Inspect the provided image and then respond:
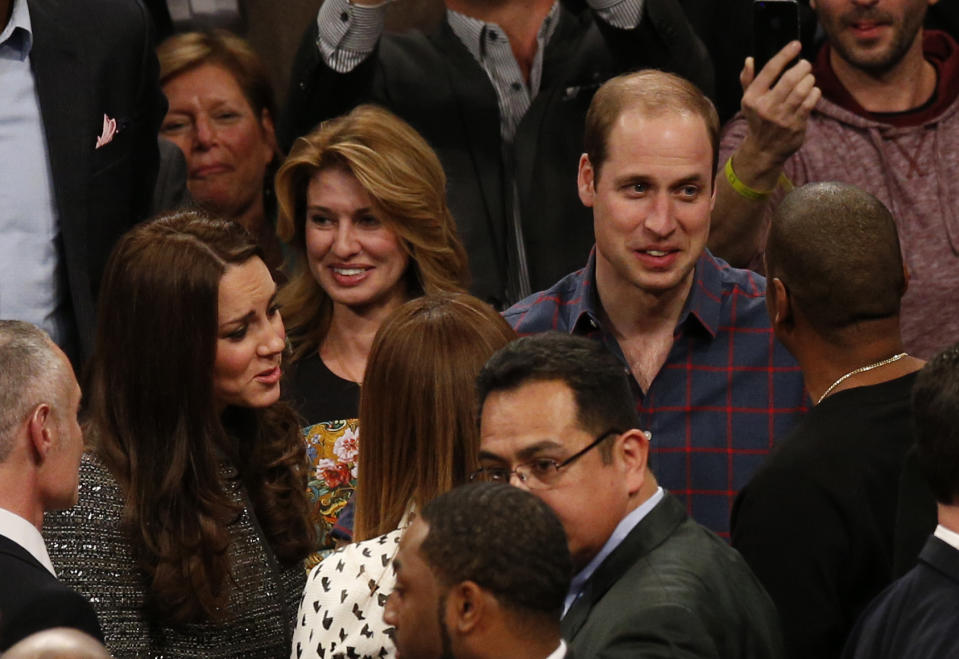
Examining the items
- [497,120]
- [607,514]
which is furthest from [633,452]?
[497,120]

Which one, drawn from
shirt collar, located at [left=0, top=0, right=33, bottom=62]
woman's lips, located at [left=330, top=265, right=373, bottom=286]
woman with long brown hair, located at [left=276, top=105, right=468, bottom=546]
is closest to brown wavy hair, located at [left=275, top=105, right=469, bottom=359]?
woman with long brown hair, located at [left=276, top=105, right=468, bottom=546]

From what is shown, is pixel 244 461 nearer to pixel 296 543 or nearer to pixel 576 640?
pixel 296 543

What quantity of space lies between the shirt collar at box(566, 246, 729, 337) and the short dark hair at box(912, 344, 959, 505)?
1.34 meters

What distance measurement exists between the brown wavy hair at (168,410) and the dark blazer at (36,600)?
523mm

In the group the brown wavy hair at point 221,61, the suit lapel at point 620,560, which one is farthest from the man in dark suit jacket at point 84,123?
the suit lapel at point 620,560

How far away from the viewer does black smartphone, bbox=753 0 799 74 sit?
4.57 metres

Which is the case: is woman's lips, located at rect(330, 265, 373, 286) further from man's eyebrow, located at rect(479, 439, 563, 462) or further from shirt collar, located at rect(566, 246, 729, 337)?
man's eyebrow, located at rect(479, 439, 563, 462)

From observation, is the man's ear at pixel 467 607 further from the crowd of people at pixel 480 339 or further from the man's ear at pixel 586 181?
the man's ear at pixel 586 181

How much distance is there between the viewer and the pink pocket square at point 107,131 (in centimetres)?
436

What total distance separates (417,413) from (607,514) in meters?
0.52

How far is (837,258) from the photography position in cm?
335

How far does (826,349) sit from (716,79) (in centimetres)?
221

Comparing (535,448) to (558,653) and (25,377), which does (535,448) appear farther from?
(25,377)

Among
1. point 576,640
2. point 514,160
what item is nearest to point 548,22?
point 514,160
